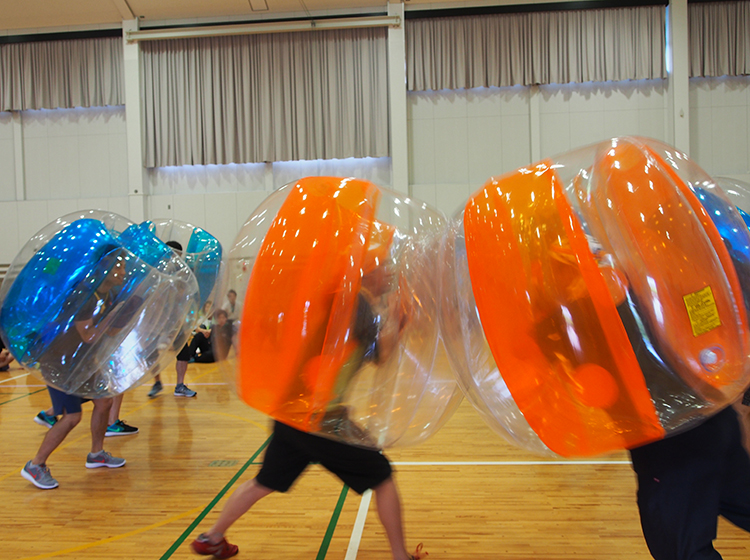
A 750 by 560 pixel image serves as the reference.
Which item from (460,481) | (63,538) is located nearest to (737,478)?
(460,481)

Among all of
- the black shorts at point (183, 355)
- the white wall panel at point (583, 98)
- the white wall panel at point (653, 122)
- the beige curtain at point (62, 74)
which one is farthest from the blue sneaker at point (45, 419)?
the white wall panel at point (653, 122)

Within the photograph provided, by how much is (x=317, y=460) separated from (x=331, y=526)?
Result: 2.84ft

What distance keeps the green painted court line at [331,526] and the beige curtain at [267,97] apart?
9074mm

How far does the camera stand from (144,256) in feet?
9.45

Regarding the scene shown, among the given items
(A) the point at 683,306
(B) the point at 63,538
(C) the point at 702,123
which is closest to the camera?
(A) the point at 683,306

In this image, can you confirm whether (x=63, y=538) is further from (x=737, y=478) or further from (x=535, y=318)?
(x=737, y=478)

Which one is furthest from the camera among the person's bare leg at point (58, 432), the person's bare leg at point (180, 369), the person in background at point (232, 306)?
the person's bare leg at point (180, 369)

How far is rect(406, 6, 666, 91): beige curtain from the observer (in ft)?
35.7

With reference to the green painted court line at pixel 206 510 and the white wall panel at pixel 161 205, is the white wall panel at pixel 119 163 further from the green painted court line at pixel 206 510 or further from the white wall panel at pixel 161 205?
the green painted court line at pixel 206 510

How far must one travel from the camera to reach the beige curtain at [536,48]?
10883 mm

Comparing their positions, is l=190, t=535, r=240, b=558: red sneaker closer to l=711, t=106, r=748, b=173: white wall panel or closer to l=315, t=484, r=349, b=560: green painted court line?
l=315, t=484, r=349, b=560: green painted court line

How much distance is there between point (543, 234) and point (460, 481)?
250cm

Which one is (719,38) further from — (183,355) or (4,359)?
(4,359)

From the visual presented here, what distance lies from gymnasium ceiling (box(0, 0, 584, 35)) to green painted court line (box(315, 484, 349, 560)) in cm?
1053
